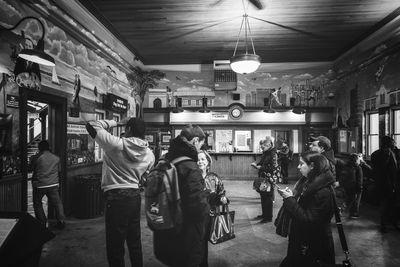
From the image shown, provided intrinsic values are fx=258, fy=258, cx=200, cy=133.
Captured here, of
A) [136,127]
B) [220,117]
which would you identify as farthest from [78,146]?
[220,117]

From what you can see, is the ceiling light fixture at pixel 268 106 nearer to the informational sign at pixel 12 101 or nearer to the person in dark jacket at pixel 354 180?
the person in dark jacket at pixel 354 180

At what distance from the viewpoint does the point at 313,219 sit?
223cm

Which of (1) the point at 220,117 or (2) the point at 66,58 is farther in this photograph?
(1) the point at 220,117

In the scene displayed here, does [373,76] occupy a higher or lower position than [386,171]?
higher

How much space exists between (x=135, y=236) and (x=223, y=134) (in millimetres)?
7784

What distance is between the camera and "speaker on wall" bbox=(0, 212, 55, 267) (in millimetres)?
1600

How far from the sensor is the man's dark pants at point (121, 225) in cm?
260

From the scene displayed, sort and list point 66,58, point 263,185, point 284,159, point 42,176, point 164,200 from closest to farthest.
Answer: point 164,200, point 42,176, point 263,185, point 66,58, point 284,159

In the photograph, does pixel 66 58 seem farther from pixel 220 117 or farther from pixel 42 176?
pixel 220 117

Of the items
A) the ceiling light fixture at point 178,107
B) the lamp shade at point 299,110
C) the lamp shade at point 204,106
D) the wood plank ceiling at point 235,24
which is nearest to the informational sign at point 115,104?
the wood plank ceiling at point 235,24

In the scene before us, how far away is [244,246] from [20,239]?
10.3ft

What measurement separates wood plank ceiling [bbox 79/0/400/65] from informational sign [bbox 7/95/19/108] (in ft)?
8.24

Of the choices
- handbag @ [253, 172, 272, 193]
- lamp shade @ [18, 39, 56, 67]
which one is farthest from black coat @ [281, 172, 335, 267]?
lamp shade @ [18, 39, 56, 67]

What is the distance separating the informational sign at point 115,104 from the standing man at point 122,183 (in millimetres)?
4380
